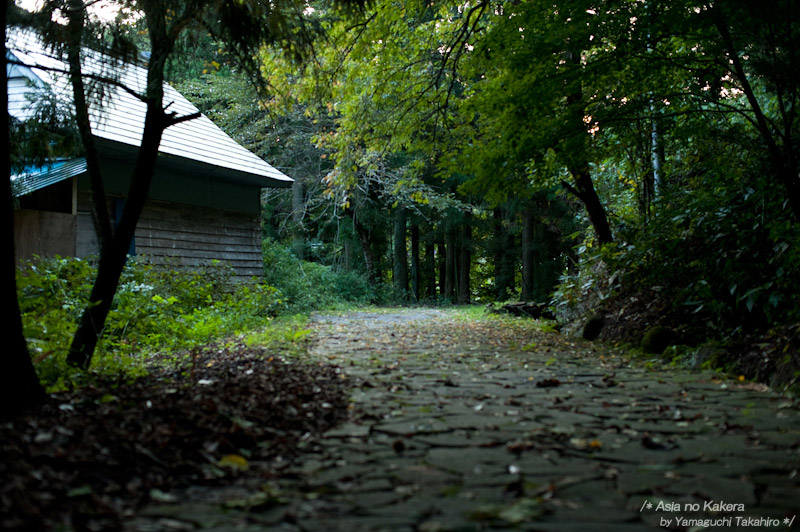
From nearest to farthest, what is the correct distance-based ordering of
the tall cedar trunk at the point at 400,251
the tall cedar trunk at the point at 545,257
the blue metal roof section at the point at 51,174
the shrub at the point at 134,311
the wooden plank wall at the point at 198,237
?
the shrub at the point at 134,311, the blue metal roof section at the point at 51,174, the wooden plank wall at the point at 198,237, the tall cedar trunk at the point at 545,257, the tall cedar trunk at the point at 400,251

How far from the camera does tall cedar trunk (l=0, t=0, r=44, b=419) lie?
137 inches

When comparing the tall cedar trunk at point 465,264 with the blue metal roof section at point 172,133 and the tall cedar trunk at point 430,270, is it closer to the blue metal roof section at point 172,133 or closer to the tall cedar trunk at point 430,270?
the tall cedar trunk at point 430,270

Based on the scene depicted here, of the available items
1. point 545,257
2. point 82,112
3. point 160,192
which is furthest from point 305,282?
point 82,112

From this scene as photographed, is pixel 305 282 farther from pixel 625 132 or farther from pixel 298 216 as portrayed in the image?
pixel 625 132

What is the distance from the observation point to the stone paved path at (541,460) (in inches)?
87.1

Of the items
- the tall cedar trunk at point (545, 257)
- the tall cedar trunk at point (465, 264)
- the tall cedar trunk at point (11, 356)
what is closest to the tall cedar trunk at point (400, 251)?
the tall cedar trunk at point (465, 264)

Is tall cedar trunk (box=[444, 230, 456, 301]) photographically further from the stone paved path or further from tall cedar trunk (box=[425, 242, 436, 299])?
the stone paved path

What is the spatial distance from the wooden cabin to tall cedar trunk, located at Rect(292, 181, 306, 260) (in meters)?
5.50

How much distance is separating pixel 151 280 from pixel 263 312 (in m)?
2.50

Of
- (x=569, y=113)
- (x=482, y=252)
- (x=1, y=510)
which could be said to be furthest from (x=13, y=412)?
(x=482, y=252)

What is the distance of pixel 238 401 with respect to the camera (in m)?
3.84

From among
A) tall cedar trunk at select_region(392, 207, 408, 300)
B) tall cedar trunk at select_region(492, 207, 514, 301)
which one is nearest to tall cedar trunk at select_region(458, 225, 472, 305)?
tall cedar trunk at select_region(492, 207, 514, 301)

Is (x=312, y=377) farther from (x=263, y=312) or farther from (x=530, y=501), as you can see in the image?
(x=263, y=312)

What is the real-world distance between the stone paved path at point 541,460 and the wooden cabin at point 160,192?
21.5ft
